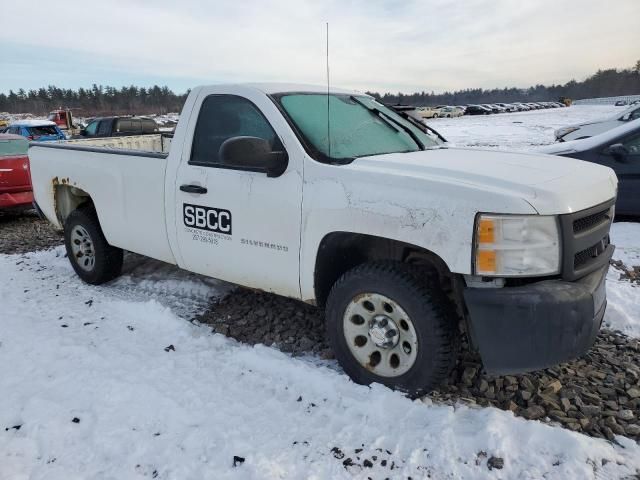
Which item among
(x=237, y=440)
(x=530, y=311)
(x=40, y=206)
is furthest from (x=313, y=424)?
(x=40, y=206)

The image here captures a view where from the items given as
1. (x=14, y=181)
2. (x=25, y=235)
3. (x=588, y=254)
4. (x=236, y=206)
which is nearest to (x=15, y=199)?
(x=14, y=181)

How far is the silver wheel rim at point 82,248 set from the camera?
4.85 meters

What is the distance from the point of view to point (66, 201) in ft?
17.0

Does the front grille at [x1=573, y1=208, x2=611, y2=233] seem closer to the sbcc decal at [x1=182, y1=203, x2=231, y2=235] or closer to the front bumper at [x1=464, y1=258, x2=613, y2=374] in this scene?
the front bumper at [x1=464, y1=258, x2=613, y2=374]

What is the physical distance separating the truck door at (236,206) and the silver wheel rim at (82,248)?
4.92 ft

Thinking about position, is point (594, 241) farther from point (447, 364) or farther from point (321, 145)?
point (321, 145)

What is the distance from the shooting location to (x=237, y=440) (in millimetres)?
2566

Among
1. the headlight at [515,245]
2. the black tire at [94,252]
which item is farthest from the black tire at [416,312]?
the black tire at [94,252]

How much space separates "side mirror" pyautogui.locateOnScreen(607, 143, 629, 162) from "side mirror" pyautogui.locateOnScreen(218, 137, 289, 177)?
5162 millimetres

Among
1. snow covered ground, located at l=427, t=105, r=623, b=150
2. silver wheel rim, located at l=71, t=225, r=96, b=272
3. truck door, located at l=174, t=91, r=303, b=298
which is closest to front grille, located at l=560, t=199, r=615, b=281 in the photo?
truck door, located at l=174, t=91, r=303, b=298

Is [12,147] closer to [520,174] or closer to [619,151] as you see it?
[520,174]

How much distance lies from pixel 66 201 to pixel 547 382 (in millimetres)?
4848

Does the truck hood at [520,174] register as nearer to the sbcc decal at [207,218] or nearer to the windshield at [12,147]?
the sbcc decal at [207,218]

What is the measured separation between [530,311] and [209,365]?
2084mm
